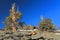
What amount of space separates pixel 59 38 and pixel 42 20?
31.2ft

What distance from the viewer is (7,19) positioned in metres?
24.7

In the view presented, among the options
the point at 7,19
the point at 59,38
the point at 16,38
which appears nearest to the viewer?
the point at 16,38

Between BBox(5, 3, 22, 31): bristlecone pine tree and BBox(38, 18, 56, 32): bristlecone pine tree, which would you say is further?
BBox(5, 3, 22, 31): bristlecone pine tree

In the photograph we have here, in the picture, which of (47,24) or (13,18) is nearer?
(47,24)

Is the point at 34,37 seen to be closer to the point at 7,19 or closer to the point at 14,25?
the point at 14,25

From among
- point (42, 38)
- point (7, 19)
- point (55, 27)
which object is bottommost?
point (42, 38)

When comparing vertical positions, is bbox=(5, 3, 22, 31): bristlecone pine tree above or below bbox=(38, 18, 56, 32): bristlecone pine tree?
above

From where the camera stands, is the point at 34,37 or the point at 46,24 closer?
the point at 34,37

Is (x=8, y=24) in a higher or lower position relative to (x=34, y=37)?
higher

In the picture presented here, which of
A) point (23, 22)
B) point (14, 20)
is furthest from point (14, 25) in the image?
point (23, 22)

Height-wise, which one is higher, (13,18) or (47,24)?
(13,18)

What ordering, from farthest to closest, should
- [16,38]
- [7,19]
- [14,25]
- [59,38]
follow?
[7,19] → [14,25] → [59,38] → [16,38]

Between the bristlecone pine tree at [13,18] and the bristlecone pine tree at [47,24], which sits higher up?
the bristlecone pine tree at [13,18]

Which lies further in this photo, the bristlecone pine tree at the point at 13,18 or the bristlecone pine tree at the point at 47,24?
the bristlecone pine tree at the point at 13,18
